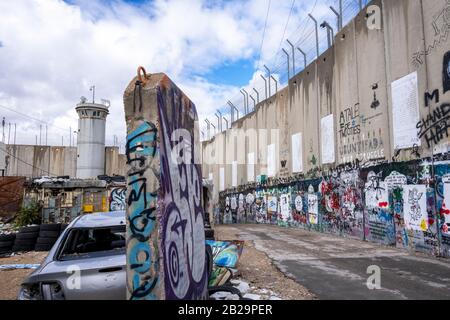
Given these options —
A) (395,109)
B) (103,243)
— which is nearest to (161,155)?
(103,243)

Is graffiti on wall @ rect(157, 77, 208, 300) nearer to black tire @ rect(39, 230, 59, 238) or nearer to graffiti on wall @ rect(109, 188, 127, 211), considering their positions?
black tire @ rect(39, 230, 59, 238)

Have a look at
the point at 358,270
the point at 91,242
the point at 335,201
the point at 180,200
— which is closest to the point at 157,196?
the point at 180,200

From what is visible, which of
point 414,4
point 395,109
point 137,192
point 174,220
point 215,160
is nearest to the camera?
point 137,192

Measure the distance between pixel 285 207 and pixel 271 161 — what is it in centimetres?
400

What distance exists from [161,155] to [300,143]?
54.8 feet

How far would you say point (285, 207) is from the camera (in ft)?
66.4

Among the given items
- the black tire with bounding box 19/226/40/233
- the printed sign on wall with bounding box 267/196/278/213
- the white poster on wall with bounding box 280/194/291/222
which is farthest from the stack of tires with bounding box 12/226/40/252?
the printed sign on wall with bounding box 267/196/278/213

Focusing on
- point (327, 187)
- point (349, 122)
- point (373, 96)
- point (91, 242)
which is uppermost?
point (373, 96)

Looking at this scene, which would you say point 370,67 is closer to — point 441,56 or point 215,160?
point 441,56

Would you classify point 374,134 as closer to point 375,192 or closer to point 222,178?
point 375,192

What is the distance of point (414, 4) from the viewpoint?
10.4 m

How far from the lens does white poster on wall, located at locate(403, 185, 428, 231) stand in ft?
31.3

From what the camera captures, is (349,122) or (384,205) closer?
(384,205)

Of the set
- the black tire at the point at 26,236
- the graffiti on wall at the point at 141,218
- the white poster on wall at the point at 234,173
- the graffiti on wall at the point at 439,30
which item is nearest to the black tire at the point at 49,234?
the black tire at the point at 26,236
